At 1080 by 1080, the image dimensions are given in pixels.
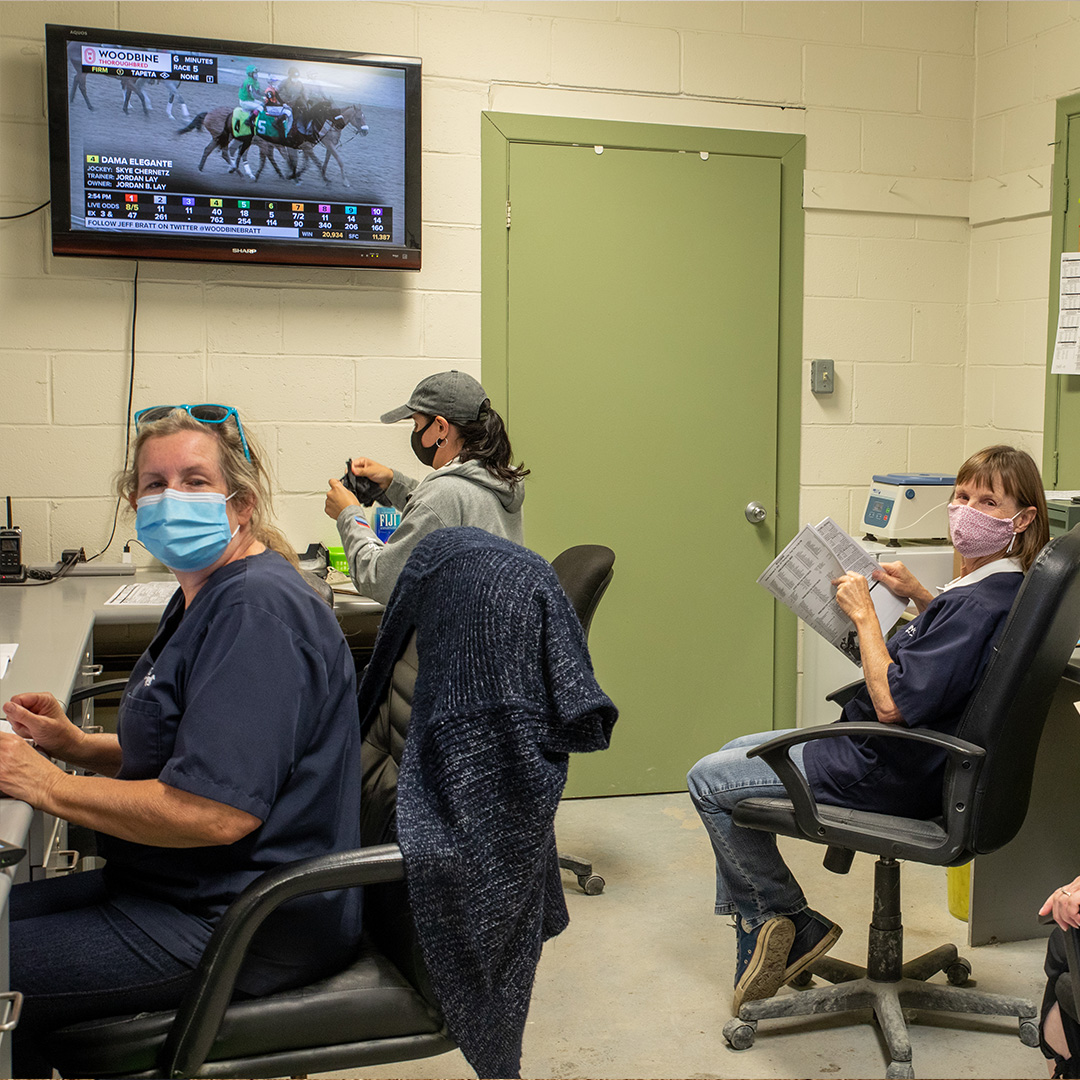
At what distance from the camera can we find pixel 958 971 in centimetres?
245

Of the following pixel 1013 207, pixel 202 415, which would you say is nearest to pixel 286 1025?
pixel 202 415

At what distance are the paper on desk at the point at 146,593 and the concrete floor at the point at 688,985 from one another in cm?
120

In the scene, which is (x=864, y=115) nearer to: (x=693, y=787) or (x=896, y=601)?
(x=896, y=601)

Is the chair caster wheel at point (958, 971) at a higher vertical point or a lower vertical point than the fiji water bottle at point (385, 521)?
lower

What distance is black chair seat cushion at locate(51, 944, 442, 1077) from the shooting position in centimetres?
135

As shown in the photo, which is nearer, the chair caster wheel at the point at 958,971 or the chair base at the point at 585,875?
the chair caster wheel at the point at 958,971

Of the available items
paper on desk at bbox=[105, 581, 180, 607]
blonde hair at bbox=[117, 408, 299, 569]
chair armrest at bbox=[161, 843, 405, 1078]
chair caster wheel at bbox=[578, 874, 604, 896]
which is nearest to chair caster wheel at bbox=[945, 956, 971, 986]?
chair caster wheel at bbox=[578, 874, 604, 896]

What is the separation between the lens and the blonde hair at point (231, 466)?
1.58 meters

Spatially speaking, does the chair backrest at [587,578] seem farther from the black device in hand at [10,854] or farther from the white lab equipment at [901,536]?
the black device in hand at [10,854]

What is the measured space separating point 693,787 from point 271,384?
1819 mm

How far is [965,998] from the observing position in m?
2.26

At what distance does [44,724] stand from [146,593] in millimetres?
1304

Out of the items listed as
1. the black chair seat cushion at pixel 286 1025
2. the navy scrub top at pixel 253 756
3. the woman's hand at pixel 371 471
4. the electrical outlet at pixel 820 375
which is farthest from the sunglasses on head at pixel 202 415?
the electrical outlet at pixel 820 375

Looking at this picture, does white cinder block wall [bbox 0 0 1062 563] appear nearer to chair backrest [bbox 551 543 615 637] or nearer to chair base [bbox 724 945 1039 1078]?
chair backrest [bbox 551 543 615 637]
